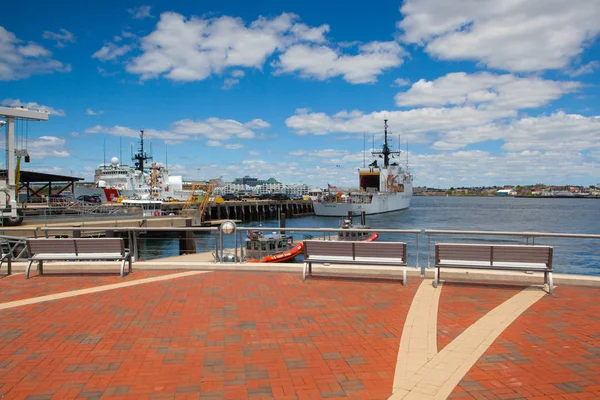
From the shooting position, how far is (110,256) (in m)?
8.79

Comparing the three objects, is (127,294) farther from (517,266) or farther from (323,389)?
(517,266)

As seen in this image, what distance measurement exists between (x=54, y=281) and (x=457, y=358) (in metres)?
7.43

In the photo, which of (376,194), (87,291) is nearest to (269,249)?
(87,291)

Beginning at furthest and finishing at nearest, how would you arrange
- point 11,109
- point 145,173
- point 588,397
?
1. point 145,173
2. point 11,109
3. point 588,397

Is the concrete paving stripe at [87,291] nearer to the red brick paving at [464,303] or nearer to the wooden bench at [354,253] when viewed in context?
the wooden bench at [354,253]

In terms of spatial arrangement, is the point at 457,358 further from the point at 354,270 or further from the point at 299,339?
the point at 354,270

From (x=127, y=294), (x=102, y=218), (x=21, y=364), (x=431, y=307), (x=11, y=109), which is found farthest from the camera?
(x=102, y=218)

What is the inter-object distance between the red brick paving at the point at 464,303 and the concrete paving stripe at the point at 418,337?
0.10 meters

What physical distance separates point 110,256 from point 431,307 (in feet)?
20.3

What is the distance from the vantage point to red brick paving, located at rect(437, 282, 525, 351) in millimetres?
5656

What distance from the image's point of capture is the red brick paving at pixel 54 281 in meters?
7.60

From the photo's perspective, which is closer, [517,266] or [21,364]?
[21,364]

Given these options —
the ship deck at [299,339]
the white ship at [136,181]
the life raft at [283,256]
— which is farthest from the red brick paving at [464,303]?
the white ship at [136,181]

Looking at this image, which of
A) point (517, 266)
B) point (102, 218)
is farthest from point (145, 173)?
point (517, 266)
